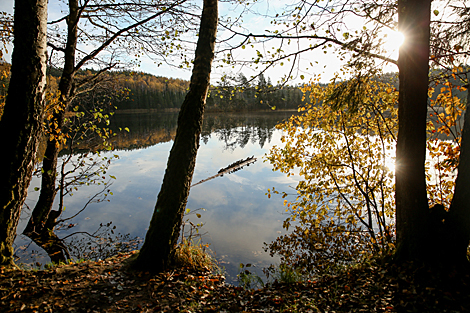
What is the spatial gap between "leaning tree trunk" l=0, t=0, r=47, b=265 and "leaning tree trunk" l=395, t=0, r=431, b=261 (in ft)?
17.7

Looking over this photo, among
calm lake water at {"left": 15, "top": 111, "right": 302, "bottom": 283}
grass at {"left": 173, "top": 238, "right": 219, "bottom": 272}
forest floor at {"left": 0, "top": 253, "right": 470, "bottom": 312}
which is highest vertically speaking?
forest floor at {"left": 0, "top": 253, "right": 470, "bottom": 312}

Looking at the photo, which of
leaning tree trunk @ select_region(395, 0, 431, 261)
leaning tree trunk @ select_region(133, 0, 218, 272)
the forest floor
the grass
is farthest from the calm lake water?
leaning tree trunk @ select_region(395, 0, 431, 261)

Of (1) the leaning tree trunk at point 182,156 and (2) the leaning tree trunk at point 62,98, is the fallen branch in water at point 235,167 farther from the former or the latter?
(1) the leaning tree trunk at point 182,156

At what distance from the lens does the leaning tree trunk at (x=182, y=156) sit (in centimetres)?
409

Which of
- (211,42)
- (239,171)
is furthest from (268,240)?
(239,171)

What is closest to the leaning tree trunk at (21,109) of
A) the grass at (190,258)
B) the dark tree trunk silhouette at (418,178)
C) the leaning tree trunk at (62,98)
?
the grass at (190,258)

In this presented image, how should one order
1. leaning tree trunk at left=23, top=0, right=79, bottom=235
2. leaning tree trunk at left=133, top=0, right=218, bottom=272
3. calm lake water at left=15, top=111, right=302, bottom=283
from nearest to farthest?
leaning tree trunk at left=133, top=0, right=218, bottom=272
leaning tree trunk at left=23, top=0, right=79, bottom=235
calm lake water at left=15, top=111, right=302, bottom=283

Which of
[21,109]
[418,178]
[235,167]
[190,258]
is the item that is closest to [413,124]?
[418,178]

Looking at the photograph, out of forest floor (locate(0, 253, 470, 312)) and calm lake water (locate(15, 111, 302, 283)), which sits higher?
forest floor (locate(0, 253, 470, 312))

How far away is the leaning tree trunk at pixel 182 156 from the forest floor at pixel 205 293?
0.46 metres

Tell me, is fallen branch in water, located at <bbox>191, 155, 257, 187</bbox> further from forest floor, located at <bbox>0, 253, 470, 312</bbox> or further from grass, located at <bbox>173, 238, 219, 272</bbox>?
forest floor, located at <bbox>0, 253, 470, 312</bbox>

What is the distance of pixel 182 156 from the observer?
13.5 feet

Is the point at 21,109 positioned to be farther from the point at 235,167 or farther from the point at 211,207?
the point at 235,167

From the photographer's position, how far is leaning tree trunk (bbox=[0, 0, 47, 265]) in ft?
11.1
